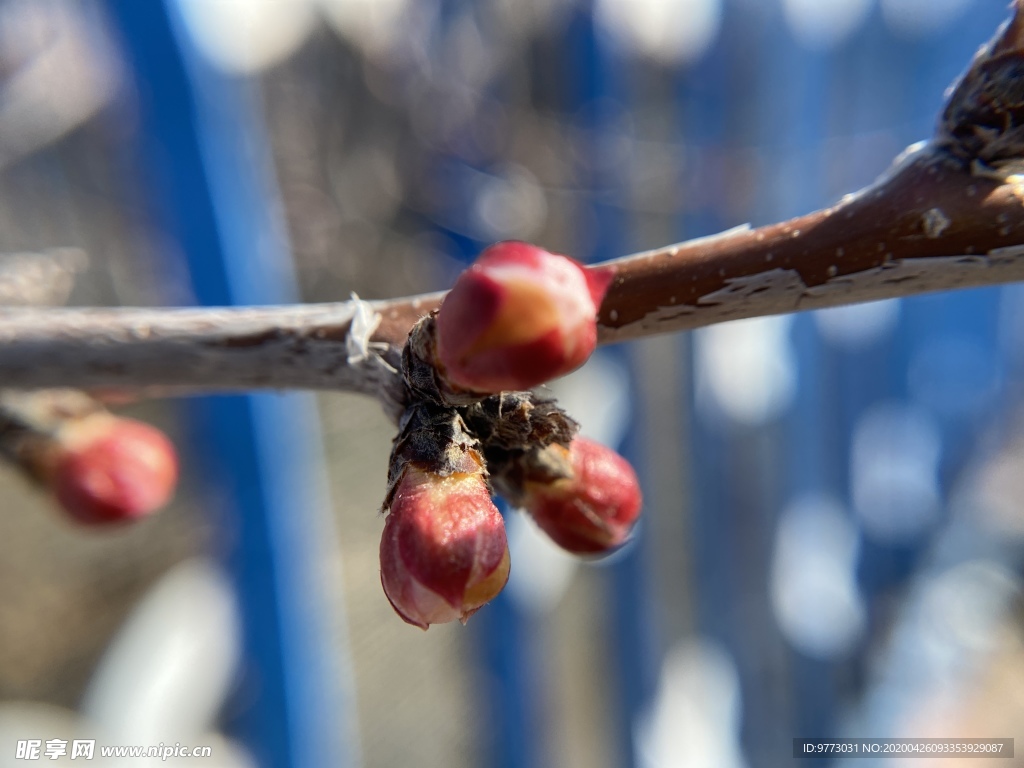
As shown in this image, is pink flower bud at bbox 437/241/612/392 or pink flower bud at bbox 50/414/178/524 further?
pink flower bud at bbox 50/414/178/524

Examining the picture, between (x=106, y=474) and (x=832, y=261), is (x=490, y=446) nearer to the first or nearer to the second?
(x=832, y=261)

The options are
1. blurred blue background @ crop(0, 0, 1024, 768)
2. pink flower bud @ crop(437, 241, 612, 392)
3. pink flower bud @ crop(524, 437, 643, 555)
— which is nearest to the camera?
pink flower bud @ crop(437, 241, 612, 392)

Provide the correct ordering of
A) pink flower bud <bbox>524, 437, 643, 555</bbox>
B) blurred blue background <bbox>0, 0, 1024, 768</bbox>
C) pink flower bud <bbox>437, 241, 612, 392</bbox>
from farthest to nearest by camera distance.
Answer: blurred blue background <bbox>0, 0, 1024, 768</bbox>, pink flower bud <bbox>524, 437, 643, 555</bbox>, pink flower bud <bbox>437, 241, 612, 392</bbox>

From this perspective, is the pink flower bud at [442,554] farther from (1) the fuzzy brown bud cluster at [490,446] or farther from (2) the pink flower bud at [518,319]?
(2) the pink flower bud at [518,319]

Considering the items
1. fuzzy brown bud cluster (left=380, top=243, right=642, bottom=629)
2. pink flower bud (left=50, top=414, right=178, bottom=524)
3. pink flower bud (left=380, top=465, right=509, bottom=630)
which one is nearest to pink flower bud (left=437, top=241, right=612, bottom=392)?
fuzzy brown bud cluster (left=380, top=243, right=642, bottom=629)

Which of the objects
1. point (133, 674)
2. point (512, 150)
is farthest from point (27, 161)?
point (512, 150)

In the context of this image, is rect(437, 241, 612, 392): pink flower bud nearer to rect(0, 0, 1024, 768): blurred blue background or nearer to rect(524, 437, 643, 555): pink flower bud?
rect(524, 437, 643, 555): pink flower bud

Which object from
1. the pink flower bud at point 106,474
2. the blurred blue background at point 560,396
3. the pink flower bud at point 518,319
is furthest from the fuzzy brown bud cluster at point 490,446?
the blurred blue background at point 560,396

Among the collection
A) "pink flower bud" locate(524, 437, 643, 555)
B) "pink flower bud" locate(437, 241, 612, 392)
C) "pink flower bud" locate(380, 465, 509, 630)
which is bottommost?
"pink flower bud" locate(380, 465, 509, 630)

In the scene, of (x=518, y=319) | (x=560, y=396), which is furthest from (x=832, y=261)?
(x=560, y=396)
